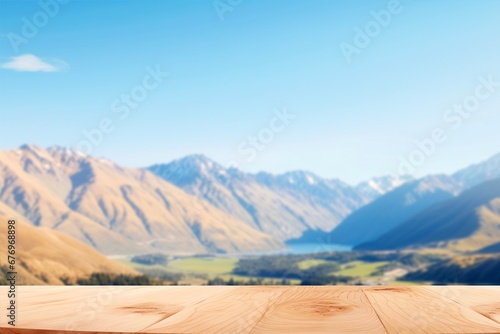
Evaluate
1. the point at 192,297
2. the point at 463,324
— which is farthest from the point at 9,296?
the point at 463,324

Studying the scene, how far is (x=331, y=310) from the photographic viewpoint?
3.00 meters

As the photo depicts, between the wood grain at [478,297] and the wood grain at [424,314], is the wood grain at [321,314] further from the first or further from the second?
the wood grain at [478,297]

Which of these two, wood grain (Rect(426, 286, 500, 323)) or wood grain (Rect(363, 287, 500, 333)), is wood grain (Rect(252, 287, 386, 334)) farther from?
wood grain (Rect(426, 286, 500, 323))

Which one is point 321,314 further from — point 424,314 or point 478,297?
point 478,297

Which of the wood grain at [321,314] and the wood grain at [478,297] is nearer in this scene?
the wood grain at [321,314]

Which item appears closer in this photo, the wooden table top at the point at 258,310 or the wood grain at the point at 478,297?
the wooden table top at the point at 258,310

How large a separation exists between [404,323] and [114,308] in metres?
1.73

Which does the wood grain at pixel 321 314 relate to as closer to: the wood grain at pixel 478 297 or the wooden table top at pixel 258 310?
Answer: the wooden table top at pixel 258 310

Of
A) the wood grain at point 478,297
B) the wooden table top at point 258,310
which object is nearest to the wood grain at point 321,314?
the wooden table top at point 258,310

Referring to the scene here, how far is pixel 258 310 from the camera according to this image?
3.05m

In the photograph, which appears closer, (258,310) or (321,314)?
(321,314)

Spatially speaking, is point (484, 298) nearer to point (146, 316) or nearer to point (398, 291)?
point (398, 291)

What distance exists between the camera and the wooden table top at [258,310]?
2527mm

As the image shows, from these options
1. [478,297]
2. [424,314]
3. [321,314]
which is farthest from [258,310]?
[478,297]
